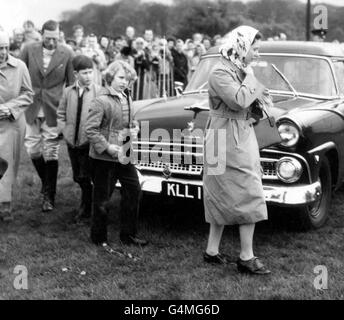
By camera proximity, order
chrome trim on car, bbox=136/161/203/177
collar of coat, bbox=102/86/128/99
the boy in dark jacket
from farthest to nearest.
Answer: the boy in dark jacket, chrome trim on car, bbox=136/161/203/177, collar of coat, bbox=102/86/128/99

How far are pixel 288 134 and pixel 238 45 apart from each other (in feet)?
3.57

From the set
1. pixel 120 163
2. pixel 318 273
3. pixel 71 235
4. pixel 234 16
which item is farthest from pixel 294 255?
pixel 234 16

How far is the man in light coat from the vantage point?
5.39 meters

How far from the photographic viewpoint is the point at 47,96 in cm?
596

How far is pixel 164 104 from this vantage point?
590cm

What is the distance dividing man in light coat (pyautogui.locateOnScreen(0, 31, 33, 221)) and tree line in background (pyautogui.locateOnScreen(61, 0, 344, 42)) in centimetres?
384

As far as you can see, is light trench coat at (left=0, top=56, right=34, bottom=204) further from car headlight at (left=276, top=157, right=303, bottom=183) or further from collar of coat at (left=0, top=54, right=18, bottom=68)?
car headlight at (left=276, top=157, right=303, bottom=183)

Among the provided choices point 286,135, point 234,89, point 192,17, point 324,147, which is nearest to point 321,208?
point 324,147

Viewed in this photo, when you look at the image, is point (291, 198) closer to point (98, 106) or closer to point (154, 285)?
point (154, 285)

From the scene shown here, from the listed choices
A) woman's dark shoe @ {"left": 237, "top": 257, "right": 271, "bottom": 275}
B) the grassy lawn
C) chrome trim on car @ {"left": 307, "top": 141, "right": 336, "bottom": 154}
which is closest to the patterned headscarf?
chrome trim on car @ {"left": 307, "top": 141, "right": 336, "bottom": 154}

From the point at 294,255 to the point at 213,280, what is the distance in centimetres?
90

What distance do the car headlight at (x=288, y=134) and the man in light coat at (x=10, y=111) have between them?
Result: 2448mm

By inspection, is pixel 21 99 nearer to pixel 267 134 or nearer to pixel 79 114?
pixel 79 114

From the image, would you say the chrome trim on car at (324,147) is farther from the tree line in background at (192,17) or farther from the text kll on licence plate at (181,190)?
the tree line in background at (192,17)
